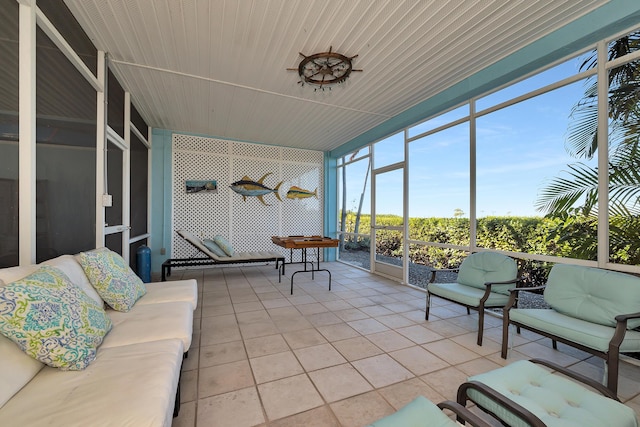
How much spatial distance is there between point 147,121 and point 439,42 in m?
5.30

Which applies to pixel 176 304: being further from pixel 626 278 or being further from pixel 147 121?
pixel 147 121

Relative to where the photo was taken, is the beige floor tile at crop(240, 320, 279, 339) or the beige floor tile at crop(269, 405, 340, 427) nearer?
the beige floor tile at crop(269, 405, 340, 427)

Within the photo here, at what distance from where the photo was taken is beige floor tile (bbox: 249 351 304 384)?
2020 mm

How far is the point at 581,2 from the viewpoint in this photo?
7.50 feet

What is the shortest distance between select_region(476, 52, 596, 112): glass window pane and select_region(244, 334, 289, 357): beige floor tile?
390 cm

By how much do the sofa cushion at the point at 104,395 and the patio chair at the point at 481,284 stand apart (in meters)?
2.66

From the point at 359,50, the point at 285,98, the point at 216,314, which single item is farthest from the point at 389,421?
the point at 285,98

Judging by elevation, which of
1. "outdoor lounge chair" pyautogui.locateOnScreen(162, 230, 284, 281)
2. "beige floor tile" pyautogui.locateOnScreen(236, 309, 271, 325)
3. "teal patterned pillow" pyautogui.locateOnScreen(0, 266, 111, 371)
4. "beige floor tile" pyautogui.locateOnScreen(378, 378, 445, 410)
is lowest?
"beige floor tile" pyautogui.locateOnScreen(236, 309, 271, 325)

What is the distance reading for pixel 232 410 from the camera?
5.46 ft

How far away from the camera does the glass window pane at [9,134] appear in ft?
5.37

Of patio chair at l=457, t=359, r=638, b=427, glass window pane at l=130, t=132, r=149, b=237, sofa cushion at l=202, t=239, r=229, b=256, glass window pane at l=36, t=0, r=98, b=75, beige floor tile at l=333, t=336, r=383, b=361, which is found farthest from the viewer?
sofa cushion at l=202, t=239, r=229, b=256

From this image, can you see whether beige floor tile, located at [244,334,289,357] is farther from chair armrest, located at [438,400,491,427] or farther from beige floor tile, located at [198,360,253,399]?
chair armrest, located at [438,400,491,427]

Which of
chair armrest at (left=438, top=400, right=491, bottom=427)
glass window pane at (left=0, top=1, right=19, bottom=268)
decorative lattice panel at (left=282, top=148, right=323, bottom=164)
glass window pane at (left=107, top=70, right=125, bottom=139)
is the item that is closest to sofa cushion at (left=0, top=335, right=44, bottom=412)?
glass window pane at (left=0, top=1, right=19, bottom=268)

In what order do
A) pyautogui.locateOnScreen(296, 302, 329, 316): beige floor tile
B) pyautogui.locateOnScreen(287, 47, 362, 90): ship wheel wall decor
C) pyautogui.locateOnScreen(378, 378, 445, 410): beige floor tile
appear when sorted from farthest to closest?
pyautogui.locateOnScreen(296, 302, 329, 316): beige floor tile
pyautogui.locateOnScreen(287, 47, 362, 90): ship wheel wall decor
pyautogui.locateOnScreen(378, 378, 445, 410): beige floor tile
